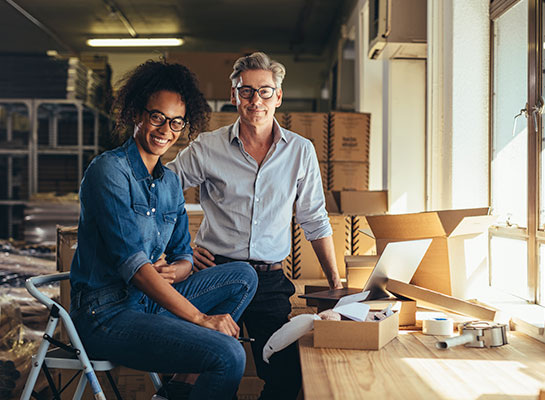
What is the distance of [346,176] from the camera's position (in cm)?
439

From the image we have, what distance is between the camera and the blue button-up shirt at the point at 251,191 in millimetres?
2260

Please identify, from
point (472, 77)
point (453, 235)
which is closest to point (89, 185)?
point (453, 235)

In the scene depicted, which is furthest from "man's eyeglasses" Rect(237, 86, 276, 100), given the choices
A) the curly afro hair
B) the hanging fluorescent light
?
the hanging fluorescent light

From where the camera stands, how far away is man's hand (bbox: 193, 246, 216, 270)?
2.26 meters

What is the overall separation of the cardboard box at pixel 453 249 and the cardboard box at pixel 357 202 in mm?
1485

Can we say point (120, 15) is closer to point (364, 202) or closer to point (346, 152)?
point (346, 152)

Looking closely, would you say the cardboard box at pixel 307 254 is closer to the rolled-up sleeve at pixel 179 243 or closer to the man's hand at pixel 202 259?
the man's hand at pixel 202 259

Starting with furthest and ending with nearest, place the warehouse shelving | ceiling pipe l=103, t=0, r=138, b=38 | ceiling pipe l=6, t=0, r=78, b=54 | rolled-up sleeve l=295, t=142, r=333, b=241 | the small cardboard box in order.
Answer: ceiling pipe l=6, t=0, r=78, b=54, ceiling pipe l=103, t=0, r=138, b=38, the warehouse shelving, rolled-up sleeve l=295, t=142, r=333, b=241, the small cardboard box

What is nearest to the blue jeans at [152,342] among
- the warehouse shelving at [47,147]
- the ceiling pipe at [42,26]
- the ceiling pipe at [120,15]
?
the warehouse shelving at [47,147]

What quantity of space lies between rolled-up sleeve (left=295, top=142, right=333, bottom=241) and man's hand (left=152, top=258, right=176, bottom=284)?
0.75 meters

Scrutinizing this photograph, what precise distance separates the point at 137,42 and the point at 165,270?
8.94 m

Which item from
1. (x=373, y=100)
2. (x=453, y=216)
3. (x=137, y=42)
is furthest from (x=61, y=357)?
(x=137, y=42)

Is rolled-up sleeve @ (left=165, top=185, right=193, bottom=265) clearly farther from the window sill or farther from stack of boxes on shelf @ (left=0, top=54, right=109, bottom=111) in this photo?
stack of boxes on shelf @ (left=0, top=54, right=109, bottom=111)

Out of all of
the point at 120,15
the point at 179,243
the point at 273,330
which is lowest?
the point at 273,330
